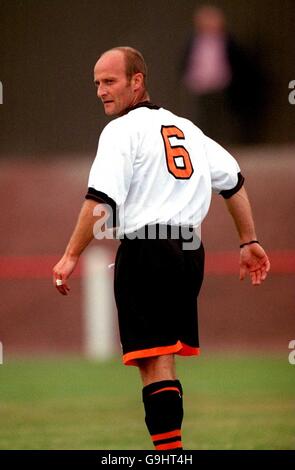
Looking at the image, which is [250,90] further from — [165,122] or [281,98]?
[165,122]

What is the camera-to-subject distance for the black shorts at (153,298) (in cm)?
563

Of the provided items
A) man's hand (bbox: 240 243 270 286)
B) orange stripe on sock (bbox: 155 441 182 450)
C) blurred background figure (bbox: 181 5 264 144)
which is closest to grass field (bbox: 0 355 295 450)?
man's hand (bbox: 240 243 270 286)

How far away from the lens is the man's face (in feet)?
18.8

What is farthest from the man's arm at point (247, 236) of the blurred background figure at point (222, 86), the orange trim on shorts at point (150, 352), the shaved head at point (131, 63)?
the blurred background figure at point (222, 86)

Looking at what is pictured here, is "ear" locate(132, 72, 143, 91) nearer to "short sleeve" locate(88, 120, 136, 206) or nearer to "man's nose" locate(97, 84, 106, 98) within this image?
"man's nose" locate(97, 84, 106, 98)

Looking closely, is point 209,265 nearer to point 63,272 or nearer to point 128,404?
point 128,404

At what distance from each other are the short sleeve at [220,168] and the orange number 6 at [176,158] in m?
0.25

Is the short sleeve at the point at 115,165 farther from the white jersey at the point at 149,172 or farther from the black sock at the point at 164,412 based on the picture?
the black sock at the point at 164,412

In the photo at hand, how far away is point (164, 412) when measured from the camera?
556cm

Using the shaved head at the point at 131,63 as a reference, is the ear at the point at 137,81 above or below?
below

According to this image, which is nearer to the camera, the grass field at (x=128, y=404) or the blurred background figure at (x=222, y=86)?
→ the grass field at (x=128, y=404)

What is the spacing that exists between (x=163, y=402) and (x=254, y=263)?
3.05 ft

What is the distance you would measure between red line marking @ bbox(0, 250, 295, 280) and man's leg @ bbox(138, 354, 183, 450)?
598 centimetres

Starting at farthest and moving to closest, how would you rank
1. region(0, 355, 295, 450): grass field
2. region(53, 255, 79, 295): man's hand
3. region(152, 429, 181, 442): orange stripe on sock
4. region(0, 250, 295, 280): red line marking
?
region(0, 250, 295, 280): red line marking, region(0, 355, 295, 450): grass field, region(152, 429, 181, 442): orange stripe on sock, region(53, 255, 79, 295): man's hand
